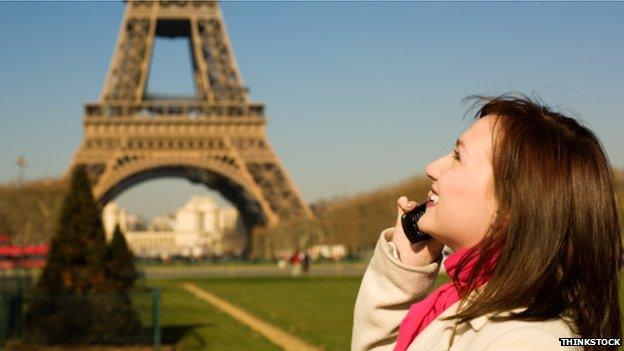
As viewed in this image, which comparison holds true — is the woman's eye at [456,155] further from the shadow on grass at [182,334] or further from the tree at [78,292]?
the shadow on grass at [182,334]

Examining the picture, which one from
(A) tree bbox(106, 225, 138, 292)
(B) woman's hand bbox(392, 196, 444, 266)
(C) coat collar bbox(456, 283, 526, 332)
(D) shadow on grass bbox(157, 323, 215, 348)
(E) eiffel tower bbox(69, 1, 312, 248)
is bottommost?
(D) shadow on grass bbox(157, 323, 215, 348)

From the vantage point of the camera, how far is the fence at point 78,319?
15.0 meters

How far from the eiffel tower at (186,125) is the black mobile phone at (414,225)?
2520 inches

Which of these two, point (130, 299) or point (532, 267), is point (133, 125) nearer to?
point (130, 299)

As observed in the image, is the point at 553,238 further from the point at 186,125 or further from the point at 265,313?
the point at 186,125

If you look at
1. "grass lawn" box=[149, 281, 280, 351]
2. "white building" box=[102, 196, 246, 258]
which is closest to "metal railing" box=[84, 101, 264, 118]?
"grass lawn" box=[149, 281, 280, 351]

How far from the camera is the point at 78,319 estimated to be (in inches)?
592

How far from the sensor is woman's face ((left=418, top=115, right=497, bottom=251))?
1.95 m

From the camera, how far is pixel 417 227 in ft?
7.18

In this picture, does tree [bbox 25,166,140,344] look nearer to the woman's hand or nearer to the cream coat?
the cream coat

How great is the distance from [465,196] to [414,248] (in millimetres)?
284

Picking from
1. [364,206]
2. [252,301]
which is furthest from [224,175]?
[252,301]

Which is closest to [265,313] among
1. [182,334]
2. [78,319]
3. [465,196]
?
[182,334]

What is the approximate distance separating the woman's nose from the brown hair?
139 mm
